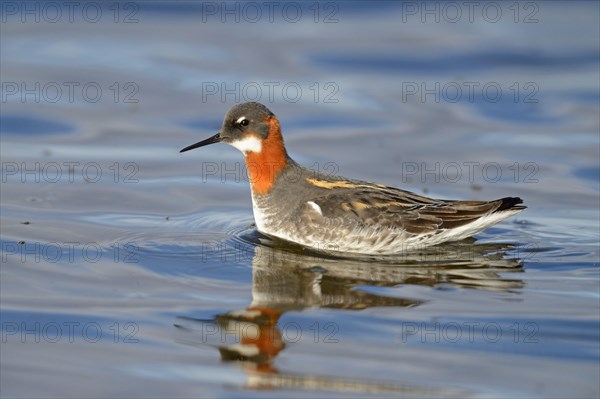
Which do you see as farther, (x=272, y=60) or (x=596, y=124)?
(x=272, y=60)

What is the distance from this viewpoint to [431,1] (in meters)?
20.4

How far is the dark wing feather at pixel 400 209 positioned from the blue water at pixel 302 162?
1.10 feet

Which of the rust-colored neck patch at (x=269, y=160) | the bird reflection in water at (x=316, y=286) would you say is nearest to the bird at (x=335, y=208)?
the rust-colored neck patch at (x=269, y=160)

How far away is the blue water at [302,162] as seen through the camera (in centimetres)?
854

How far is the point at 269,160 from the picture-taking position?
12.3 m

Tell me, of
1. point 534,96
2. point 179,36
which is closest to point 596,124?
point 534,96

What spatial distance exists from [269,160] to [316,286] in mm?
2300

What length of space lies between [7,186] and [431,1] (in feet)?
31.8

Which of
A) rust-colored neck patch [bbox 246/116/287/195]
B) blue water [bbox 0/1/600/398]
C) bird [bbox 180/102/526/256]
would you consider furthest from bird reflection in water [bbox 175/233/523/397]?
rust-colored neck patch [bbox 246/116/287/195]

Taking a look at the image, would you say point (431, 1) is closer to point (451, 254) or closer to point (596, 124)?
point (596, 124)

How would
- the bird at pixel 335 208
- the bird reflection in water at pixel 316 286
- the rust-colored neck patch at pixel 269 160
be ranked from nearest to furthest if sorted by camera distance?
the bird reflection in water at pixel 316 286
the bird at pixel 335 208
the rust-colored neck patch at pixel 269 160

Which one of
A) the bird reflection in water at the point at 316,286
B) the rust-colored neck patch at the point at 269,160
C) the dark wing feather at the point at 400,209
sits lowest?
the bird reflection in water at the point at 316,286

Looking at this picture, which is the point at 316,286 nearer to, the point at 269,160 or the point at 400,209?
the point at 400,209

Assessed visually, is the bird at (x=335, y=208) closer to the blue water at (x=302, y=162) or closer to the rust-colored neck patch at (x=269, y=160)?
the rust-colored neck patch at (x=269, y=160)
